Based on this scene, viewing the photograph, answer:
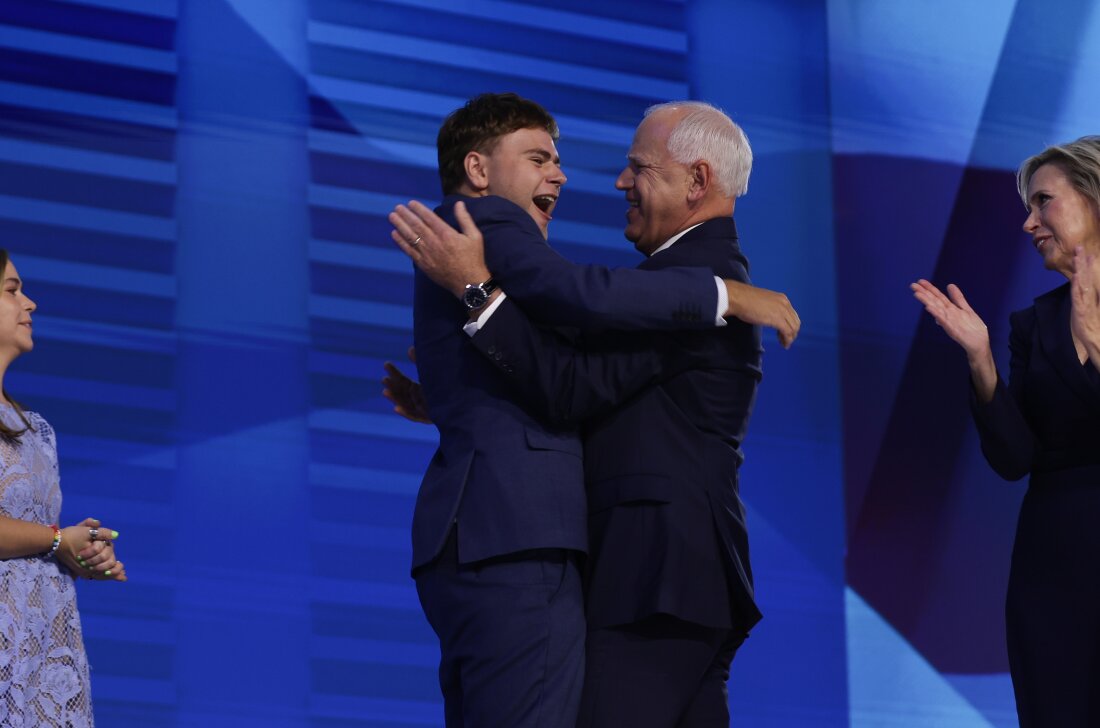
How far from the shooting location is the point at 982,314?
4414 millimetres

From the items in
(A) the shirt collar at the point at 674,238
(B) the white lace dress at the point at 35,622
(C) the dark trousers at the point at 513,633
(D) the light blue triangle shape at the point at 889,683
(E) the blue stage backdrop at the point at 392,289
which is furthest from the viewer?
(D) the light blue triangle shape at the point at 889,683

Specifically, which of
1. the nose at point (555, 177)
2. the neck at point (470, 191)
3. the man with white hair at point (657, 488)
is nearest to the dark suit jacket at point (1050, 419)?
the man with white hair at point (657, 488)

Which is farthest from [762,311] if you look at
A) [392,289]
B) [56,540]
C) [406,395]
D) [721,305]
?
[392,289]

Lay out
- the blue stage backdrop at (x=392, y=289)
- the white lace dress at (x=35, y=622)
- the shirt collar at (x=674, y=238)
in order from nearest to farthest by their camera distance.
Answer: the shirt collar at (x=674, y=238)
the white lace dress at (x=35, y=622)
the blue stage backdrop at (x=392, y=289)

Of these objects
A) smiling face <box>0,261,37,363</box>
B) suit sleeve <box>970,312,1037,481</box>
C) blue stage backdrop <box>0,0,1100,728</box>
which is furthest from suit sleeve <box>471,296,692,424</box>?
blue stage backdrop <box>0,0,1100,728</box>

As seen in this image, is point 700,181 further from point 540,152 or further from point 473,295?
point 473,295

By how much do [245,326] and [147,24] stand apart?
0.89 meters

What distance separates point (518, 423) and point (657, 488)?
22 cm

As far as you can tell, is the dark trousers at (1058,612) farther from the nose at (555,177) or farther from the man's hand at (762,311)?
the nose at (555,177)

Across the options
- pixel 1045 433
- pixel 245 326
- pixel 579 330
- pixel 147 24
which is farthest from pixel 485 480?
pixel 147 24

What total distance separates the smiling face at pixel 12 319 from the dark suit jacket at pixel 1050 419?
1.82 meters

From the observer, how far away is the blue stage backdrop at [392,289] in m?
3.66

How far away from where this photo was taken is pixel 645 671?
1.94 m

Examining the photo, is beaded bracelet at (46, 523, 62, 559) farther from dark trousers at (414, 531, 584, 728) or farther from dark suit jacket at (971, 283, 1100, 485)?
dark suit jacket at (971, 283, 1100, 485)
